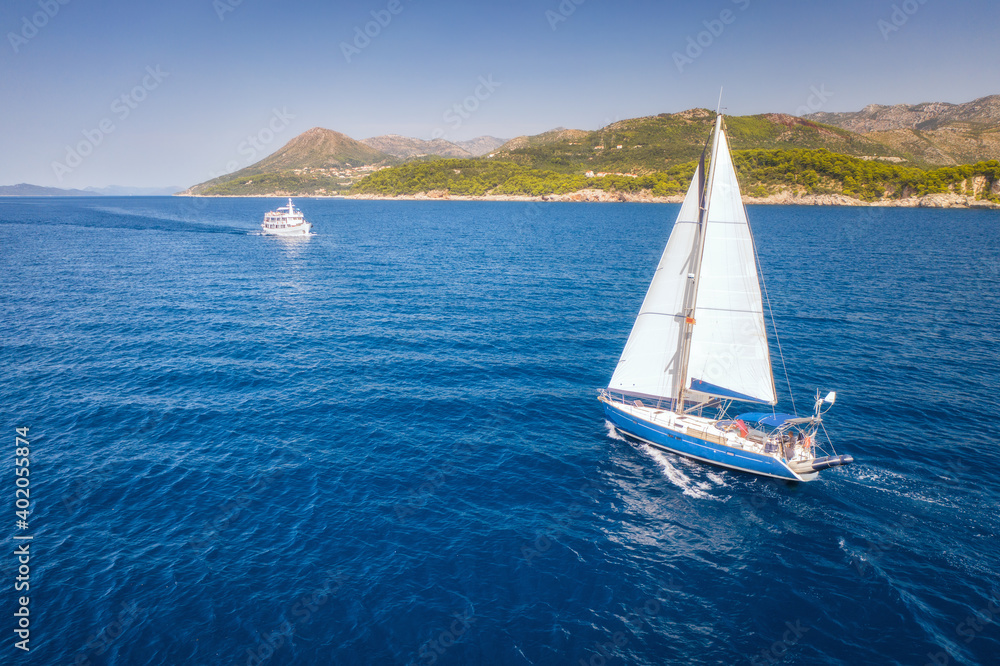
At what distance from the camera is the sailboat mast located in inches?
1134

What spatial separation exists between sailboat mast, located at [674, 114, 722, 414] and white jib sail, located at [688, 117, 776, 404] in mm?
217

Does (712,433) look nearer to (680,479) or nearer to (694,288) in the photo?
(680,479)

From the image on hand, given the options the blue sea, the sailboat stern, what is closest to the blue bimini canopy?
the sailboat stern

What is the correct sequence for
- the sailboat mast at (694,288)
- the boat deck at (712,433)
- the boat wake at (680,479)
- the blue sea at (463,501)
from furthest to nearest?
the boat deck at (712,433)
the boat wake at (680,479)
the sailboat mast at (694,288)
the blue sea at (463,501)

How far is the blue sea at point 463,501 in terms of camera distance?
21.0 meters

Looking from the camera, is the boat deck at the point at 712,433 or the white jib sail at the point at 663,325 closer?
the boat deck at the point at 712,433

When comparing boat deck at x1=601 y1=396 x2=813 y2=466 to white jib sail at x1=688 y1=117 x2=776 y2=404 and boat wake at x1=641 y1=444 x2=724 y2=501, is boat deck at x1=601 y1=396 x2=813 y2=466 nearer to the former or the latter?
boat wake at x1=641 y1=444 x2=724 y2=501

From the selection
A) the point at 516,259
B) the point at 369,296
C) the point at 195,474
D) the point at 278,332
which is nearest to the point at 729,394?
the point at 195,474

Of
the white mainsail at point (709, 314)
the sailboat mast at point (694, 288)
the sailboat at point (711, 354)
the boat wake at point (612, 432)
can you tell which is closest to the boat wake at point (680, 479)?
the sailboat at point (711, 354)

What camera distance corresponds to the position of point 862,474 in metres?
31.1

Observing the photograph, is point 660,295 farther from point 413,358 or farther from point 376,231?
point 376,231

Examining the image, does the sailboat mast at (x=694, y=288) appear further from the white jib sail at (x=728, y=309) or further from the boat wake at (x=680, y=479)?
the boat wake at (x=680, y=479)

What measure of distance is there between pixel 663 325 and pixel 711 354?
12.4 feet

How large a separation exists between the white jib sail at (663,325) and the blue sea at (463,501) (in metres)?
4.82
